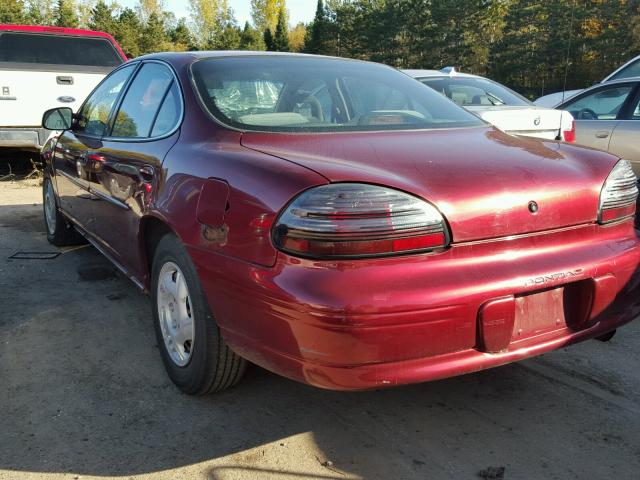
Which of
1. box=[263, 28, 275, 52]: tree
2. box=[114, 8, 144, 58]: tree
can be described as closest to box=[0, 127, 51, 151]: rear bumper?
box=[114, 8, 144, 58]: tree

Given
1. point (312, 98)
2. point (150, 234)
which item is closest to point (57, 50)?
point (150, 234)

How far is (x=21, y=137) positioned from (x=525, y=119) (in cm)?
597

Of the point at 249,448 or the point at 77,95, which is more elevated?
the point at 77,95

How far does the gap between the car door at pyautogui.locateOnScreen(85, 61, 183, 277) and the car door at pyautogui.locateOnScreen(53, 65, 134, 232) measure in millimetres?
201

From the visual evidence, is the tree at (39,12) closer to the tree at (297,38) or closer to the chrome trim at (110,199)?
the tree at (297,38)

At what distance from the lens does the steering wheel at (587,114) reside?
6895mm

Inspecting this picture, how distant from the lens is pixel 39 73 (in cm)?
779

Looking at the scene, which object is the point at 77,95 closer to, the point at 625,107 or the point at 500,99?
the point at 500,99

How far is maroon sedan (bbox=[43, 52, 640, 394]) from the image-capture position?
1987mm

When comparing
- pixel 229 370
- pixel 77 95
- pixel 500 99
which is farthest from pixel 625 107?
pixel 77 95

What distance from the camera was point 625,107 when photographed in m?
6.46

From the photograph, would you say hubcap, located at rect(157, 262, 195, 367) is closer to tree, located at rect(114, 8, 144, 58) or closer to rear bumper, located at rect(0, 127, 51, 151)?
rear bumper, located at rect(0, 127, 51, 151)

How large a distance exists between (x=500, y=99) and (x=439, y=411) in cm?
441

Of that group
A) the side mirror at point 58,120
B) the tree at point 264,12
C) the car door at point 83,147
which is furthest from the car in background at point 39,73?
the tree at point 264,12
